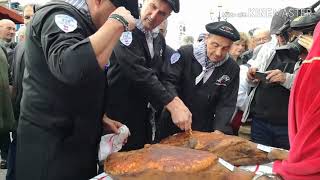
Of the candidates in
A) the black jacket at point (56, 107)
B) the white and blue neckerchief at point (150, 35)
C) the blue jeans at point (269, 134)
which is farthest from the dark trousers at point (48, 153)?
the blue jeans at point (269, 134)

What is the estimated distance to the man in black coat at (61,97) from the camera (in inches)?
49.6

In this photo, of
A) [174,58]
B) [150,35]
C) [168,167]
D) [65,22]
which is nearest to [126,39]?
[150,35]

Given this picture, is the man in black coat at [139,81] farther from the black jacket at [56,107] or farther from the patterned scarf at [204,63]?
the black jacket at [56,107]

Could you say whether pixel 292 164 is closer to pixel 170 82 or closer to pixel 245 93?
pixel 170 82

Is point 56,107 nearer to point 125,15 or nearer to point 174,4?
point 125,15

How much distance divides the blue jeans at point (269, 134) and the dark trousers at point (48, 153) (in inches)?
63.8

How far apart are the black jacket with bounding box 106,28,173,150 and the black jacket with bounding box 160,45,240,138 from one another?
26 cm

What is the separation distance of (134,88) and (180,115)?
37cm

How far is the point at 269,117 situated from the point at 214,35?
2.43 feet

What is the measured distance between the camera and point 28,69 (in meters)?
1.46

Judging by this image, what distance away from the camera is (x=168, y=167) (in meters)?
1.36

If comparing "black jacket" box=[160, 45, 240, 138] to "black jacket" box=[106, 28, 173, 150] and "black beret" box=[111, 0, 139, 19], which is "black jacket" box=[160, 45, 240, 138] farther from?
"black beret" box=[111, 0, 139, 19]

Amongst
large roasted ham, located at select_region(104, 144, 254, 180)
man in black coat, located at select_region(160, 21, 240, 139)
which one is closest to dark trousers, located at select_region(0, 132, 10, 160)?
man in black coat, located at select_region(160, 21, 240, 139)

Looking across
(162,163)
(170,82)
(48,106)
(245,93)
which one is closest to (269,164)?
(162,163)
